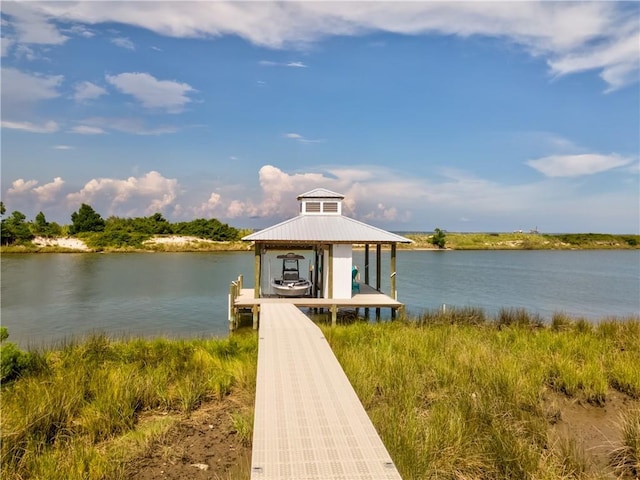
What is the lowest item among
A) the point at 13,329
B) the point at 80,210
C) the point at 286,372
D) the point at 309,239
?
the point at 13,329

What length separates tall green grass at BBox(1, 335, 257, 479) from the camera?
187 inches

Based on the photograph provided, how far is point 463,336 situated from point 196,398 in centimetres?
649

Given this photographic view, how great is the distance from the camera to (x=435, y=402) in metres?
6.38

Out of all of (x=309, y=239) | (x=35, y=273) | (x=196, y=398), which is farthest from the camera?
(x=35, y=273)

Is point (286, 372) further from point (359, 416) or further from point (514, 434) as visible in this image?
point (514, 434)

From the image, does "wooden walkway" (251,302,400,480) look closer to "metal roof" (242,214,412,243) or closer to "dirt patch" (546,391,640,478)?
"dirt patch" (546,391,640,478)

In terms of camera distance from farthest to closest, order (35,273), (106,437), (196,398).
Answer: (35,273)
(196,398)
(106,437)

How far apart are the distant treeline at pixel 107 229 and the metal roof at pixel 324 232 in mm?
47460

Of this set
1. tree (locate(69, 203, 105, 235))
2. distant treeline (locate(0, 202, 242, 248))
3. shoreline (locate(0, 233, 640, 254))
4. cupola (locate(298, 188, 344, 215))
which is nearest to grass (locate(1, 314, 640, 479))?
cupola (locate(298, 188, 344, 215))

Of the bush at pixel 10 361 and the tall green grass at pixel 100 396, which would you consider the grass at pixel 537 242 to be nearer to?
the tall green grass at pixel 100 396

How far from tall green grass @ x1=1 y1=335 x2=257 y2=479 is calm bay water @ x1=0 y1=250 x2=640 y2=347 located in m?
5.87

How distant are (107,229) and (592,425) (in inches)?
2627

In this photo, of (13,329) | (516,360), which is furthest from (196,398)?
(13,329)

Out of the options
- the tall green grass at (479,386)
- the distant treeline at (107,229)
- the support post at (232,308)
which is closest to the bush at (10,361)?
the tall green grass at (479,386)
